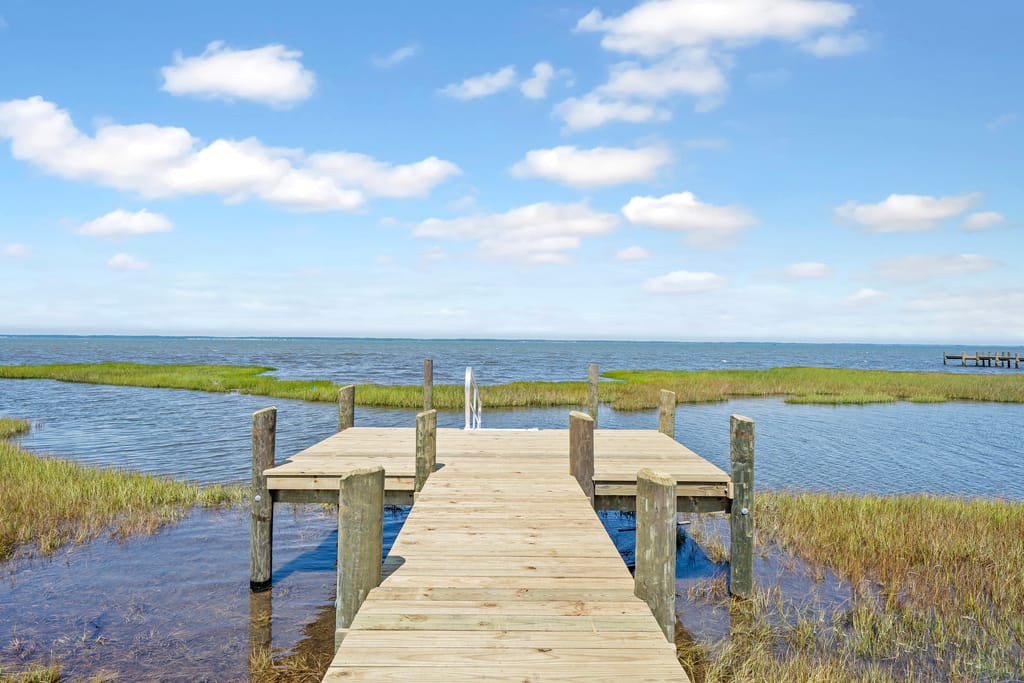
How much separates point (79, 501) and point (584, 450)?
34.1ft

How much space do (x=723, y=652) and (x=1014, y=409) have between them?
1526 inches

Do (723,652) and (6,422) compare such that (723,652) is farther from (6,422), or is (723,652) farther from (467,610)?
(6,422)

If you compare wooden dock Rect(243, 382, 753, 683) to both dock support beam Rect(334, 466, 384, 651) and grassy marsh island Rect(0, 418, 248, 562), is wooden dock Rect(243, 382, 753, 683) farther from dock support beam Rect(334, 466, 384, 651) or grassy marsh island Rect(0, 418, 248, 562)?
grassy marsh island Rect(0, 418, 248, 562)

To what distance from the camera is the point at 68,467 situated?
14805mm

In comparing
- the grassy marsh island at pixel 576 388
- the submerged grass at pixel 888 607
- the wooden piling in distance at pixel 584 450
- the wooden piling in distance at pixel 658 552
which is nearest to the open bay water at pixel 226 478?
the grassy marsh island at pixel 576 388

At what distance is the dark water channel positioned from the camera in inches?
290

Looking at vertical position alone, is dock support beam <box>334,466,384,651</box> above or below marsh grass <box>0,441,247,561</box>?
above

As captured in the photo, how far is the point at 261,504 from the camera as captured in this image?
8477 mm

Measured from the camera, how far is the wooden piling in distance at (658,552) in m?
4.60

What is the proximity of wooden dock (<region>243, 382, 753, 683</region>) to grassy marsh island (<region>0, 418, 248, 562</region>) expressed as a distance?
4429mm

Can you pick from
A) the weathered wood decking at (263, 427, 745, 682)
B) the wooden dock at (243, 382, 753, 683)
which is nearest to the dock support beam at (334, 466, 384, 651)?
the wooden dock at (243, 382, 753, 683)

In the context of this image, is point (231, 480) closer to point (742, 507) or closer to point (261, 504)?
point (261, 504)

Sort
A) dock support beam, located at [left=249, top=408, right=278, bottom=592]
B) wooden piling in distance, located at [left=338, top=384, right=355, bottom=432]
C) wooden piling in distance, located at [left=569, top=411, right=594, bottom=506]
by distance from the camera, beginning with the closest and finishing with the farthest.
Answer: wooden piling in distance, located at [left=569, top=411, right=594, bottom=506], dock support beam, located at [left=249, top=408, right=278, bottom=592], wooden piling in distance, located at [left=338, top=384, right=355, bottom=432]

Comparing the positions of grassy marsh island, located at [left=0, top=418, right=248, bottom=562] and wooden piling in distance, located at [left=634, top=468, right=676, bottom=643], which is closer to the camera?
wooden piling in distance, located at [left=634, top=468, right=676, bottom=643]
